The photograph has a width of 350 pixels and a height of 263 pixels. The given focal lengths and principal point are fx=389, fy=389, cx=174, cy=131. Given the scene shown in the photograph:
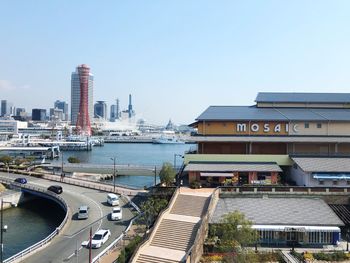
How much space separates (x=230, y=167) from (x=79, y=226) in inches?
582

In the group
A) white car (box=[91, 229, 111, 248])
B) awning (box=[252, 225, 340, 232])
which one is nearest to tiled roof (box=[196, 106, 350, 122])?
awning (box=[252, 225, 340, 232])

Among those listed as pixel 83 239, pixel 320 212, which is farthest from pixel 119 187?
pixel 320 212

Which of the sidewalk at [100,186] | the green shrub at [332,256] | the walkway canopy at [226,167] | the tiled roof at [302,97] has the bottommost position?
the green shrub at [332,256]

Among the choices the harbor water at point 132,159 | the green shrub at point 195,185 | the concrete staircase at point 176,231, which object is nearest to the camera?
the concrete staircase at point 176,231

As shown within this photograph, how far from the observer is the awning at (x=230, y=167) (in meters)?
36.2

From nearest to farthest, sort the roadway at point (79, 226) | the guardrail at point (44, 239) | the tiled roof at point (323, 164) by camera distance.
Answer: the guardrail at point (44, 239) → the roadway at point (79, 226) → the tiled roof at point (323, 164)

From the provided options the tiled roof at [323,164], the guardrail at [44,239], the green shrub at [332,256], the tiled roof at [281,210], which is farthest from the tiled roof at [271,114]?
the green shrub at [332,256]

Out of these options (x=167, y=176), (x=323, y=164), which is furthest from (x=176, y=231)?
(x=323, y=164)

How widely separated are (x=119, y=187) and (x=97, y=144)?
130 metres

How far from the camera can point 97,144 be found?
173 m

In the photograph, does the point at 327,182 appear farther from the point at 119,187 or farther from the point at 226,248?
the point at 119,187

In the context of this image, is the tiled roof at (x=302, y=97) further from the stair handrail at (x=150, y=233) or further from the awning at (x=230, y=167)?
the stair handrail at (x=150, y=233)

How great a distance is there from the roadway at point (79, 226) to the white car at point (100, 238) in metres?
0.29

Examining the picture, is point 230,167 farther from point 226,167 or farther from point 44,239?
point 44,239
